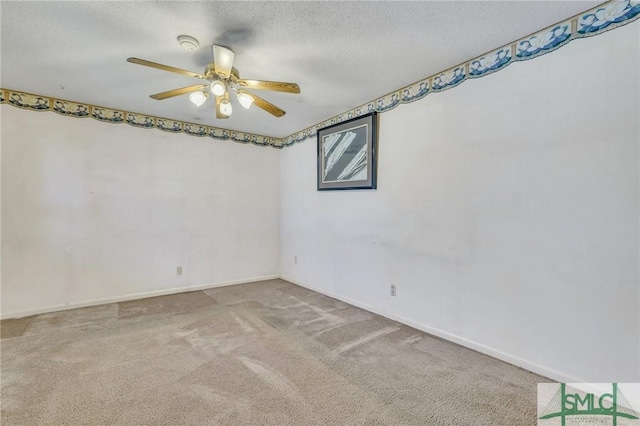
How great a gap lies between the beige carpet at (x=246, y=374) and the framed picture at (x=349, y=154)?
1.60 m

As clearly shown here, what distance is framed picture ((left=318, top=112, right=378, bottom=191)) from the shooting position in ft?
10.5

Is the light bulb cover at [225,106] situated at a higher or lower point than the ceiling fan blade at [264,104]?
lower

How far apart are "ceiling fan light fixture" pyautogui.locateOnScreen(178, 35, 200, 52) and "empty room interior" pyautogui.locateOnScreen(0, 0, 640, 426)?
0.5 inches

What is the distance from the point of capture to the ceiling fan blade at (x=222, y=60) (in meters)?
1.94

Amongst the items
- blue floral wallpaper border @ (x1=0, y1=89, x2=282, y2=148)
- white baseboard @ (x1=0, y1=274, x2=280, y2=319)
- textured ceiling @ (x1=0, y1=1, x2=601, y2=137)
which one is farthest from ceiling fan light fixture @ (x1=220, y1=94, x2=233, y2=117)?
A: white baseboard @ (x1=0, y1=274, x2=280, y2=319)

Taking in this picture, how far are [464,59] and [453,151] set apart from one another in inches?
29.4

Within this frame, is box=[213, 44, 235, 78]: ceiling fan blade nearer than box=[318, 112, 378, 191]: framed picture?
Yes

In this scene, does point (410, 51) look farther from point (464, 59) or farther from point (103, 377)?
point (103, 377)

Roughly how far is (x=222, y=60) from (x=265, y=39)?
1.15 ft

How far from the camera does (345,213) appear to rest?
3.63m

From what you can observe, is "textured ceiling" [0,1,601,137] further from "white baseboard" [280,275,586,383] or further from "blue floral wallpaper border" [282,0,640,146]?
"white baseboard" [280,275,586,383]

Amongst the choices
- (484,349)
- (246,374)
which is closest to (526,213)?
(484,349)

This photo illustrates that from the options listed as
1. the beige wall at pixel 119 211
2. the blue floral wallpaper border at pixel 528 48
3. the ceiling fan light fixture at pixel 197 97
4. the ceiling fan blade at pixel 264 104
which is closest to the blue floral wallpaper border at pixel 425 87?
the blue floral wallpaper border at pixel 528 48

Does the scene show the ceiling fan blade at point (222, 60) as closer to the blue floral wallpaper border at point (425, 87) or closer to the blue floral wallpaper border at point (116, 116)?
the blue floral wallpaper border at point (425, 87)
